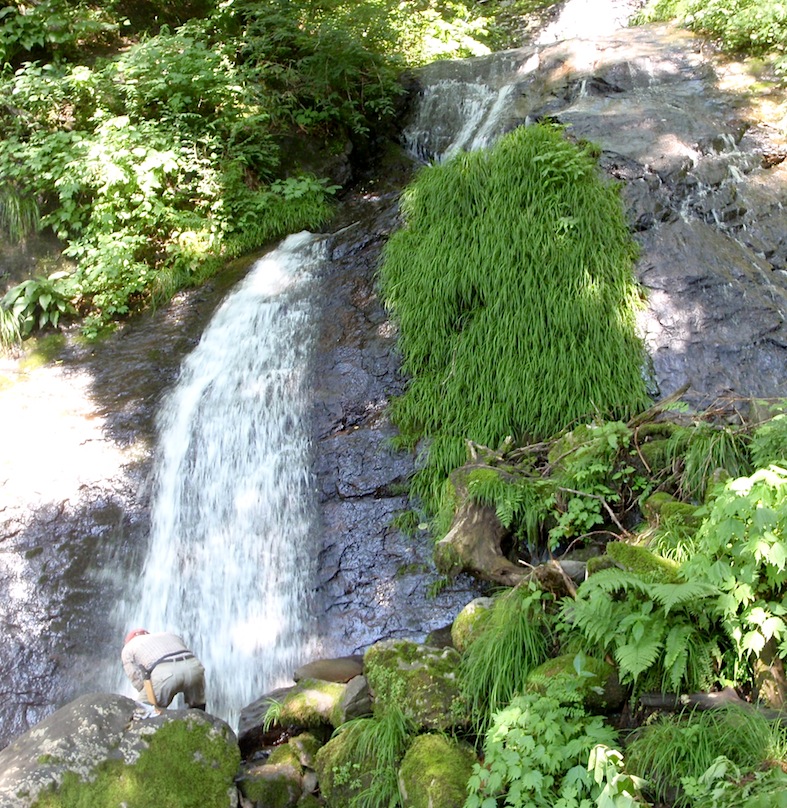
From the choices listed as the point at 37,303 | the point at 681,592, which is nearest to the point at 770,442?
the point at 681,592

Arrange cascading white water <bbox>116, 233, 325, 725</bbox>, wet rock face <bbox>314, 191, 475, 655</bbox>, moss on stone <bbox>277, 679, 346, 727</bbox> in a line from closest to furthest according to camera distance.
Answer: moss on stone <bbox>277, 679, 346, 727</bbox> < wet rock face <bbox>314, 191, 475, 655</bbox> < cascading white water <bbox>116, 233, 325, 725</bbox>

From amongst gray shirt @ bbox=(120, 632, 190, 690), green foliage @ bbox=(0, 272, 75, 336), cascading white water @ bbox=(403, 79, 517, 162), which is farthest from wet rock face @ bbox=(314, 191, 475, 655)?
green foliage @ bbox=(0, 272, 75, 336)

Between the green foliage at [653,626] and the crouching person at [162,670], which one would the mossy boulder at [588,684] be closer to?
the green foliage at [653,626]

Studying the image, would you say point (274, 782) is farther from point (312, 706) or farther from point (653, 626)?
point (653, 626)

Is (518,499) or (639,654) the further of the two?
(518,499)

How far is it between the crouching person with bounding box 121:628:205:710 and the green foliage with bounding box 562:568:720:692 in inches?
98.2

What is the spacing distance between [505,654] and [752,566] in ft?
4.48

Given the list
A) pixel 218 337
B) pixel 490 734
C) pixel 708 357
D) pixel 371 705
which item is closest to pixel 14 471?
pixel 218 337

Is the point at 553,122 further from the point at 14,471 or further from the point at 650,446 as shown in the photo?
the point at 14,471

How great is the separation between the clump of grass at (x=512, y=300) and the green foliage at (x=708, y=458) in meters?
0.99

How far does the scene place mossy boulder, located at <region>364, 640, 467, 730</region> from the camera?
4.00 m

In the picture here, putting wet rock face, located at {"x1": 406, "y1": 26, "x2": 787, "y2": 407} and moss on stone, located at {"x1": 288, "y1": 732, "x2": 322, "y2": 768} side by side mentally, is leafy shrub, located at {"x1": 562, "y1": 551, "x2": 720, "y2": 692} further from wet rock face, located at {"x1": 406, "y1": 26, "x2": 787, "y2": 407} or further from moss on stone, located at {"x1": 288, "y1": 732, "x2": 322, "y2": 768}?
wet rock face, located at {"x1": 406, "y1": 26, "x2": 787, "y2": 407}

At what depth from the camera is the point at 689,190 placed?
6.93 metres

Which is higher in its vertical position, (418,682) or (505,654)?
(505,654)
